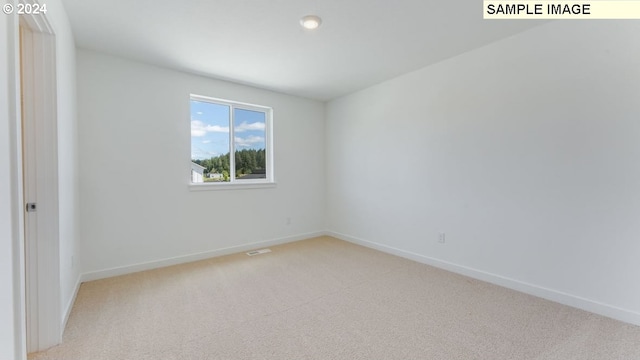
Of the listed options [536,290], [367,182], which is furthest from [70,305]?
[536,290]

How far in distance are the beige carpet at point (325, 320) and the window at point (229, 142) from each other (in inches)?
55.5

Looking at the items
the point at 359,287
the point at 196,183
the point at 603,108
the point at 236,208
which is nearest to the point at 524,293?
the point at 359,287

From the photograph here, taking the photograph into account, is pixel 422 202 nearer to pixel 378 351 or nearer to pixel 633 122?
pixel 633 122

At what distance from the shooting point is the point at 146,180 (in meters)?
3.18

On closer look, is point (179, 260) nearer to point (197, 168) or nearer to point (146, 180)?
point (146, 180)

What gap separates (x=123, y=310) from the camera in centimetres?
225

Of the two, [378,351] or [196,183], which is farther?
[196,183]

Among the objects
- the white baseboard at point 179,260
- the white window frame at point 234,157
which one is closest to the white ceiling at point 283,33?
the white window frame at point 234,157

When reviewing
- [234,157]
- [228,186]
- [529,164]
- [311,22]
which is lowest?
[228,186]

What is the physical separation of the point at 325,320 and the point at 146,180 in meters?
2.58

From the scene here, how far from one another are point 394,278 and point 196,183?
272 centimetres

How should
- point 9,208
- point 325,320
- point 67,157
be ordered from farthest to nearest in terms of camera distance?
1. point 67,157
2. point 325,320
3. point 9,208

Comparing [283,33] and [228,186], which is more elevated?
[283,33]

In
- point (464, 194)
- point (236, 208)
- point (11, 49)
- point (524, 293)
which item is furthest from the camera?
point (236, 208)
